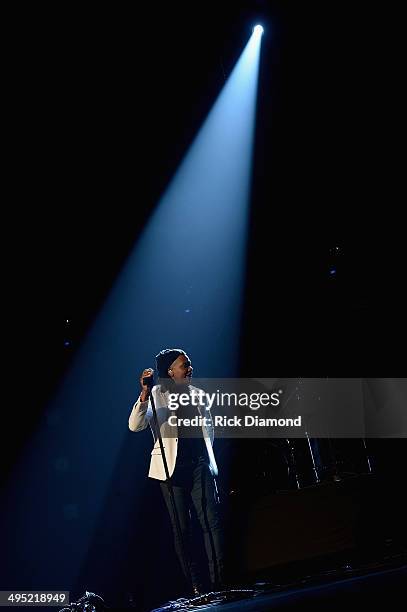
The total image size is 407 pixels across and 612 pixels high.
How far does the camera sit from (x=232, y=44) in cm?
500

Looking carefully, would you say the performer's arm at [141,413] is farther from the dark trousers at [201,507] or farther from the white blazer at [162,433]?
the dark trousers at [201,507]

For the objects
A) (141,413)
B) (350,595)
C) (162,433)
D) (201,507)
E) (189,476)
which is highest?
(141,413)

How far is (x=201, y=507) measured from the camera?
319 centimetres

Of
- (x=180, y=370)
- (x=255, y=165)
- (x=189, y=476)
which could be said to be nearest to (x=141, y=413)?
(x=180, y=370)

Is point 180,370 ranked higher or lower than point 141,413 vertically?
higher

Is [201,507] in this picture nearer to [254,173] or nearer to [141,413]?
[141,413]

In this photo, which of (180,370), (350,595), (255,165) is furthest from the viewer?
(255,165)

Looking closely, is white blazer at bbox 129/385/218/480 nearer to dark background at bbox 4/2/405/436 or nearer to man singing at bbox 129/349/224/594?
man singing at bbox 129/349/224/594

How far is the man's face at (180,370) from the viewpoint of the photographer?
342cm

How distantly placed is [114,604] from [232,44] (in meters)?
4.73

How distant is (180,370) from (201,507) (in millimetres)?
819

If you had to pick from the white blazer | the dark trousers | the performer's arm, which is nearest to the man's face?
the white blazer

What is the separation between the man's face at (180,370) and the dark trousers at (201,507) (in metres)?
0.51

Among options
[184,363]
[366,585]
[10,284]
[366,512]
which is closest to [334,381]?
[366,512]
